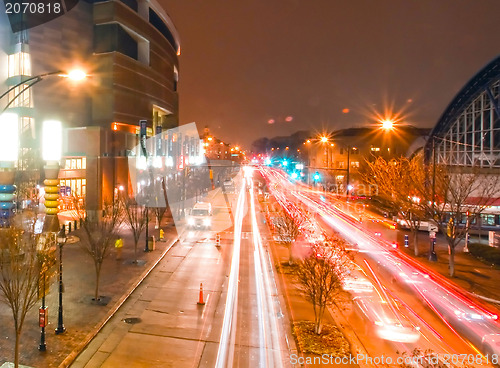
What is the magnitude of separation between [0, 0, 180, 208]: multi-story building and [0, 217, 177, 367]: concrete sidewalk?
1808 centimetres

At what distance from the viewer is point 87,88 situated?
3962 centimetres

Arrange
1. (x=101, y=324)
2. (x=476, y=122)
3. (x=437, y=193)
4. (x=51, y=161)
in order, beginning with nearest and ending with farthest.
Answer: (x=101, y=324) < (x=51, y=161) < (x=437, y=193) < (x=476, y=122)

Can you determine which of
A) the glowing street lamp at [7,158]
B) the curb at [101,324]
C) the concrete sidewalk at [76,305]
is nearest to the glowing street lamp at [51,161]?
the glowing street lamp at [7,158]

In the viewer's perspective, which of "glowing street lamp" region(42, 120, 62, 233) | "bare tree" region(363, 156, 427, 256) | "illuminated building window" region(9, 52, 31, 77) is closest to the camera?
"glowing street lamp" region(42, 120, 62, 233)

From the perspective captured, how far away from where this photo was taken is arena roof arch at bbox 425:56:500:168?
31781 millimetres

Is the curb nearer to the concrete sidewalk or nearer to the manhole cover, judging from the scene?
the concrete sidewalk

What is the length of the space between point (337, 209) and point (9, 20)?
3605 centimetres

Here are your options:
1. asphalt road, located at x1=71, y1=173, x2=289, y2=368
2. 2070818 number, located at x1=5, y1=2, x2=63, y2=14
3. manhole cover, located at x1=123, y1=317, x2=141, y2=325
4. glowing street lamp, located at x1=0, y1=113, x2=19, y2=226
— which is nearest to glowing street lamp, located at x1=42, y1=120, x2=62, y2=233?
glowing street lamp, located at x1=0, y1=113, x2=19, y2=226

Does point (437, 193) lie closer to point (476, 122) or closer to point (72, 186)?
point (476, 122)

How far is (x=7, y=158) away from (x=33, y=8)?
2490cm

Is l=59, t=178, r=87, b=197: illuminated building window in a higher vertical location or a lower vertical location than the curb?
higher

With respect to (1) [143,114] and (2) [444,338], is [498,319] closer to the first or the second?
(2) [444,338]

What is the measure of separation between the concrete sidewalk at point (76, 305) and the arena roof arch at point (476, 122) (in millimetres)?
24752

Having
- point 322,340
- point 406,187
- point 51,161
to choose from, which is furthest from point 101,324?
point 406,187
